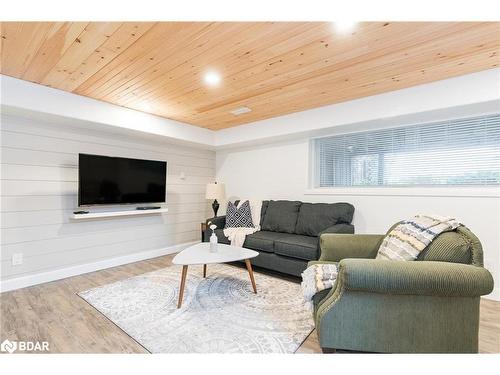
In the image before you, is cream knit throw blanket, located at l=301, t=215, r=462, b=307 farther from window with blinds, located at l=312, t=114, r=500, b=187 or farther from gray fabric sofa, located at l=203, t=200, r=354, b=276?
window with blinds, located at l=312, t=114, r=500, b=187

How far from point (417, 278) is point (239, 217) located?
274 cm

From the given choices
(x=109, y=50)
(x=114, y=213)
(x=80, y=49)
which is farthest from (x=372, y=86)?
(x=114, y=213)

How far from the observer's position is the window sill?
2.61 meters

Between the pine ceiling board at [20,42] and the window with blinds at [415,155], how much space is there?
3284 millimetres

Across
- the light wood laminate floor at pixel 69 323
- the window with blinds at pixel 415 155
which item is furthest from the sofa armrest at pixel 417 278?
the window with blinds at pixel 415 155

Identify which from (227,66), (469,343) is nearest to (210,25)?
(227,66)

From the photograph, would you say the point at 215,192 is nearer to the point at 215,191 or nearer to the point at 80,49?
the point at 215,191

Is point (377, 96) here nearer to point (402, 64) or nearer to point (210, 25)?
point (402, 64)

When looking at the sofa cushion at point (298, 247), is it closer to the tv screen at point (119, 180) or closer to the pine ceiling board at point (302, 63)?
the pine ceiling board at point (302, 63)

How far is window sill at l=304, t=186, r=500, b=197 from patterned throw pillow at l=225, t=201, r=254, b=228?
42.2 inches

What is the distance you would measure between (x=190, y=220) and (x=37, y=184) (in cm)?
233

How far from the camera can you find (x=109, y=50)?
6.48 ft

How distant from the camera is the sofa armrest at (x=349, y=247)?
7.14 ft

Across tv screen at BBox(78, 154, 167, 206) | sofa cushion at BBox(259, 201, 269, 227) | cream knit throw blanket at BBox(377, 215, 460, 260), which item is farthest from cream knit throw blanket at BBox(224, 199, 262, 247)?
cream knit throw blanket at BBox(377, 215, 460, 260)
